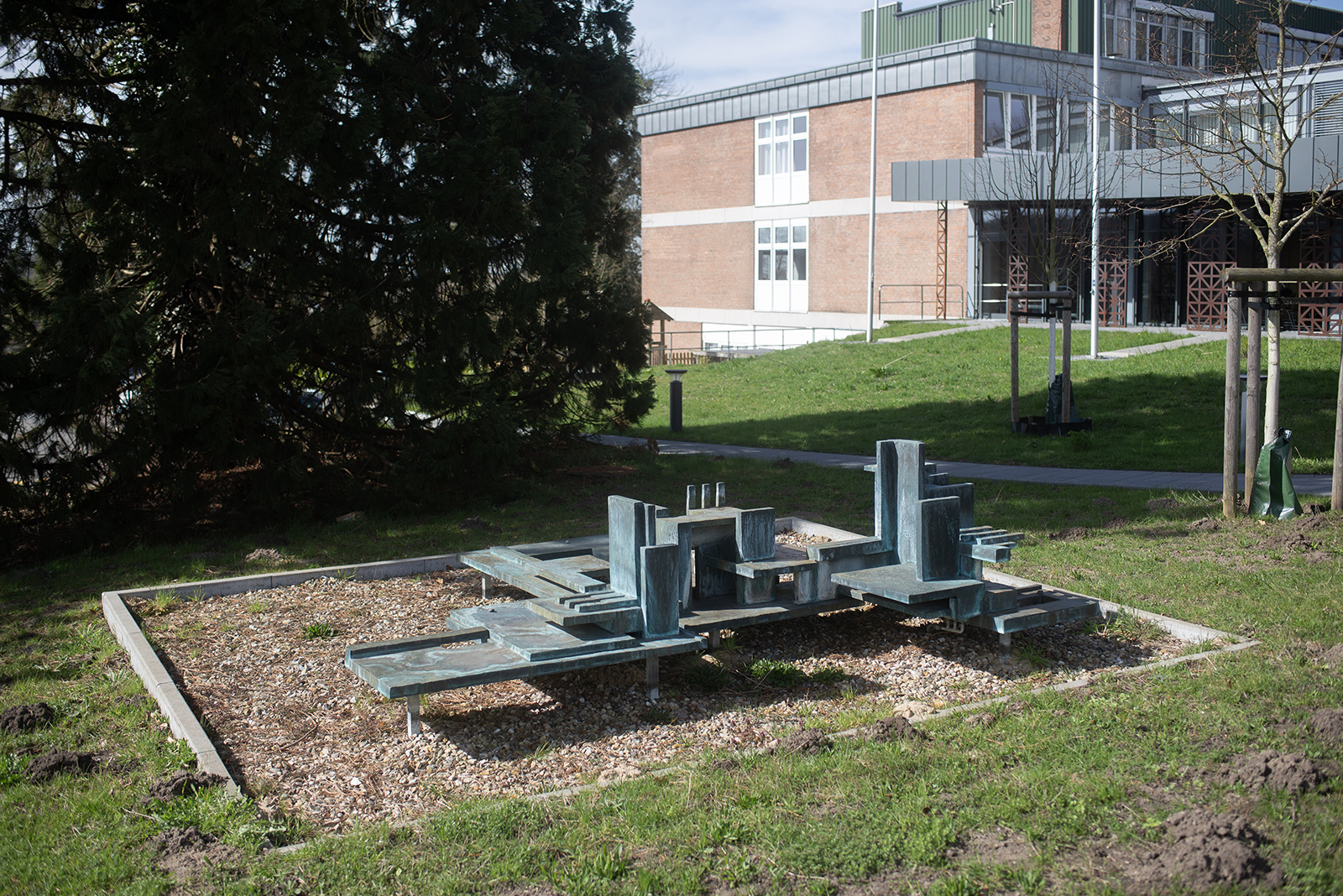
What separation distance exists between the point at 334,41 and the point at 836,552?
318 inches

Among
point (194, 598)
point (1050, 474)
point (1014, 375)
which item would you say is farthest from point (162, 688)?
point (1014, 375)

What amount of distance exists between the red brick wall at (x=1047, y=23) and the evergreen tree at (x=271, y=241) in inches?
1262

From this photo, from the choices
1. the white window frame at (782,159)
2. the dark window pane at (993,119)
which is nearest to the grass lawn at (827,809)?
the dark window pane at (993,119)

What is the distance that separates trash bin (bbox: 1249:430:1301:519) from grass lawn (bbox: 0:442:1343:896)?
9.39 ft

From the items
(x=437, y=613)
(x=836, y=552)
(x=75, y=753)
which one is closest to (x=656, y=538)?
(x=836, y=552)

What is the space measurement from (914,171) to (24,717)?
29.6 meters

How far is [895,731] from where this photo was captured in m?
4.97

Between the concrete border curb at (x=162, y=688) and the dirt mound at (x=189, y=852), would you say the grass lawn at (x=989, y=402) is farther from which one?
the dirt mound at (x=189, y=852)

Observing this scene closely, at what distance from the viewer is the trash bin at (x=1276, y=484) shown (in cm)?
938

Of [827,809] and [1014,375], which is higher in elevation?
[1014,375]

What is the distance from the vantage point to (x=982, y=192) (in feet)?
98.6

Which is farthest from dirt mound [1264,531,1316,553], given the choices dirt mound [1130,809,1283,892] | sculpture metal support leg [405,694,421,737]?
sculpture metal support leg [405,694,421,737]

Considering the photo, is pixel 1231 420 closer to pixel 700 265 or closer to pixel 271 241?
pixel 271 241

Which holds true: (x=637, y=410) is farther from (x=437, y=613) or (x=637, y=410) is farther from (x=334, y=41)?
(x=437, y=613)
